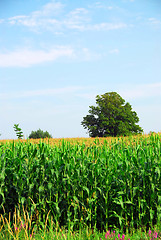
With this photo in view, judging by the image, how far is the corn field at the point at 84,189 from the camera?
22.8 feet

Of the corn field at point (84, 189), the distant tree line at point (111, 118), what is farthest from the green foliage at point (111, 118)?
the corn field at point (84, 189)

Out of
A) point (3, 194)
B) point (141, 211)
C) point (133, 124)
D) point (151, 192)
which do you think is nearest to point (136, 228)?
point (141, 211)

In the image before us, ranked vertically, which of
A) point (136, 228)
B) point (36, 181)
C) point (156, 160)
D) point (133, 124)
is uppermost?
point (133, 124)

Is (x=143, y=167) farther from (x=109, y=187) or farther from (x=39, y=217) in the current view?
(x=39, y=217)

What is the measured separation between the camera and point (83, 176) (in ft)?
23.4

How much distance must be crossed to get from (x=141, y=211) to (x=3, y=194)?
3847mm

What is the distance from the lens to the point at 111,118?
39375mm

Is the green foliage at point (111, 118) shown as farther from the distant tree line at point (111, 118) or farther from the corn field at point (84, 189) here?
the corn field at point (84, 189)

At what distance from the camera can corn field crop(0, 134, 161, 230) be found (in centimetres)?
695

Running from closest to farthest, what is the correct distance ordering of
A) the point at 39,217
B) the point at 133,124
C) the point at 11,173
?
1. the point at 39,217
2. the point at 11,173
3. the point at 133,124

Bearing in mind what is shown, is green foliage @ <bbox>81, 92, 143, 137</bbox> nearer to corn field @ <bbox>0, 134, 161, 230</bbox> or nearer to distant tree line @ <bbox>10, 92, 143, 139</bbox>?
distant tree line @ <bbox>10, 92, 143, 139</bbox>

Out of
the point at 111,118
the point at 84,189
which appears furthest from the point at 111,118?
the point at 84,189

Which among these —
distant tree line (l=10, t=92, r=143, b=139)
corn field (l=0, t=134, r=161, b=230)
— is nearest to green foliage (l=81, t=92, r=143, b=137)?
distant tree line (l=10, t=92, r=143, b=139)

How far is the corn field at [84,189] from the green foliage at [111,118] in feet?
100.0
